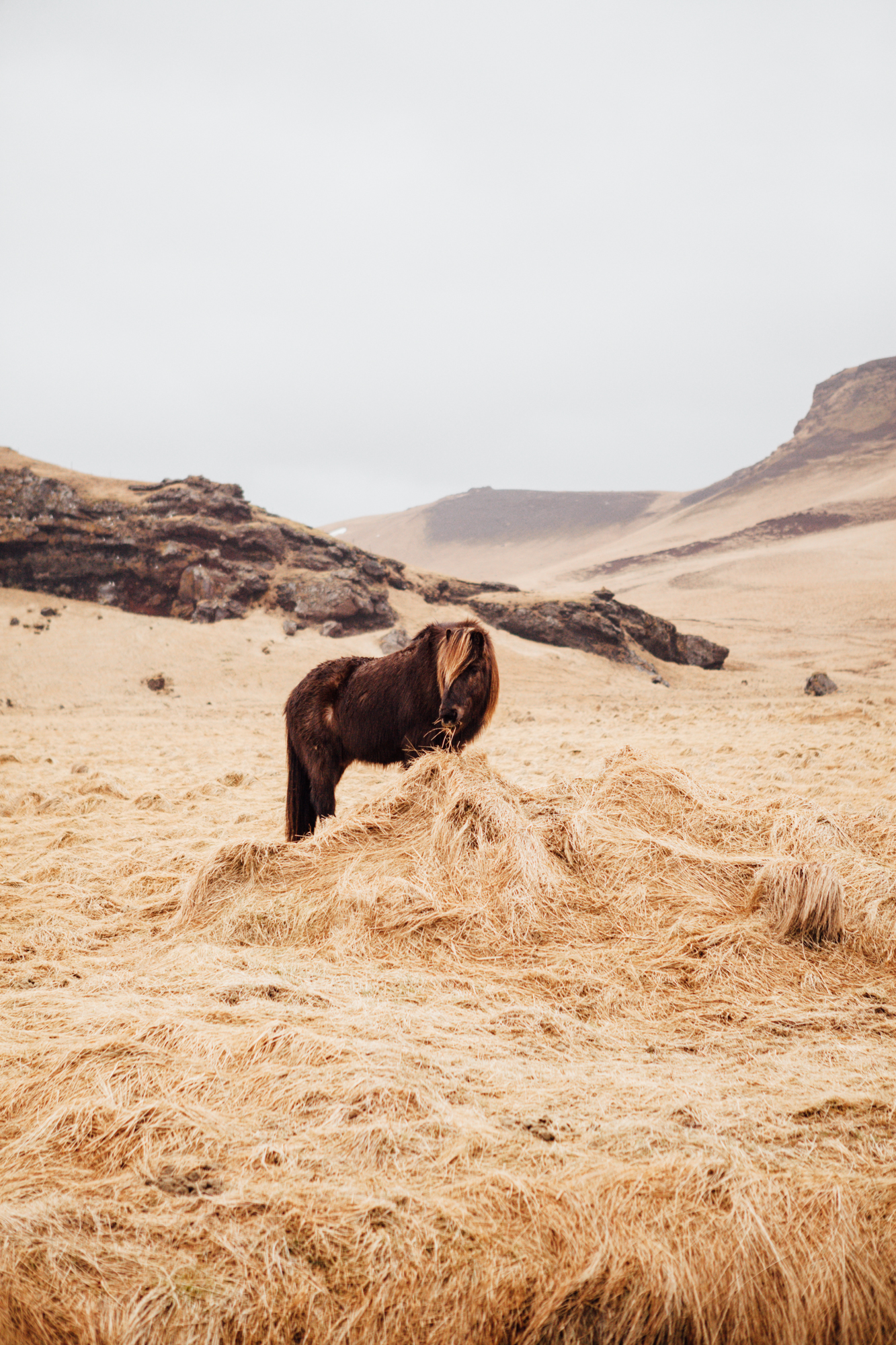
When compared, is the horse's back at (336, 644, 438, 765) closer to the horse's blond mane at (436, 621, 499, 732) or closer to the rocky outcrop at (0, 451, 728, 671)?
the horse's blond mane at (436, 621, 499, 732)

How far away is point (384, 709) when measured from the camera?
5375mm

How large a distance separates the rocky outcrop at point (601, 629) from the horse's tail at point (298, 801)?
2347 cm

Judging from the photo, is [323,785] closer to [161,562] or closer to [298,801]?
[298,801]

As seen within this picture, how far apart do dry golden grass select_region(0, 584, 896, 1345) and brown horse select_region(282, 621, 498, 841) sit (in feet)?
2.49

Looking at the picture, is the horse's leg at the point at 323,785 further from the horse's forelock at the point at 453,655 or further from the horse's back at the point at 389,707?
the horse's forelock at the point at 453,655

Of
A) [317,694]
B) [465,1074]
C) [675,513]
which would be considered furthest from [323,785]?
[675,513]

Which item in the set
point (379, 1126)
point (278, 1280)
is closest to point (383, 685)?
point (379, 1126)

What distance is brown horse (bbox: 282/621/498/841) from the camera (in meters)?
5.10

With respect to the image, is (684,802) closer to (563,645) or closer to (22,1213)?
(22,1213)

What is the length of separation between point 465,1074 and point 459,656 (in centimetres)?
331

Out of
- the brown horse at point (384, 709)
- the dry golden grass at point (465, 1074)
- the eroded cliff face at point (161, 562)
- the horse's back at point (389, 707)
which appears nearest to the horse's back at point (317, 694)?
the brown horse at point (384, 709)

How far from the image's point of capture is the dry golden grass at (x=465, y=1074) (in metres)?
1.38

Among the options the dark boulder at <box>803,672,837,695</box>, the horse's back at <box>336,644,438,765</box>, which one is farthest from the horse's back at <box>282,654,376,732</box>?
the dark boulder at <box>803,672,837,695</box>

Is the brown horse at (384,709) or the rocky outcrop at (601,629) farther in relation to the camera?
the rocky outcrop at (601,629)
